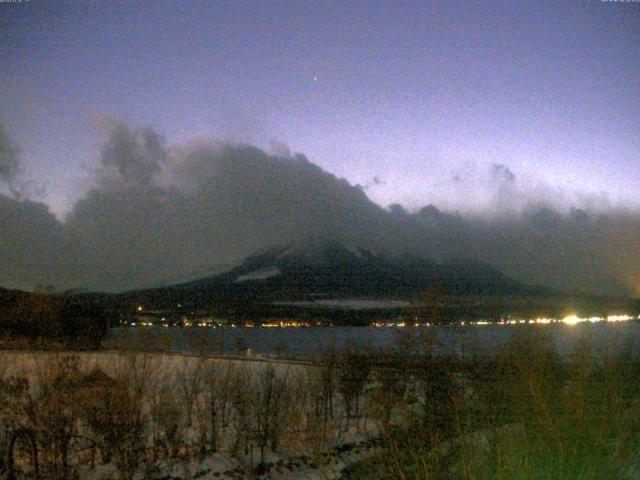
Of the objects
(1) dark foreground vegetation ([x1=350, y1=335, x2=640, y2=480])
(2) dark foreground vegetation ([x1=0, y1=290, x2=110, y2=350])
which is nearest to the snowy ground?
(1) dark foreground vegetation ([x1=350, y1=335, x2=640, y2=480])

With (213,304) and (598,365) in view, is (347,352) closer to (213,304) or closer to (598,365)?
(598,365)

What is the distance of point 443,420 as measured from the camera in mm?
10867

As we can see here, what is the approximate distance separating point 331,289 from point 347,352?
12924 cm

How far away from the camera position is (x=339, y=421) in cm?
1593

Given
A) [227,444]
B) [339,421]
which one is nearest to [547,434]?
[227,444]

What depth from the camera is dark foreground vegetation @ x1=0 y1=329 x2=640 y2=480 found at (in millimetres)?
5309

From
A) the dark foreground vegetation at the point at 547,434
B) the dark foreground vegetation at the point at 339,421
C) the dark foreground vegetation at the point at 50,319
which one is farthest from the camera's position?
the dark foreground vegetation at the point at 50,319

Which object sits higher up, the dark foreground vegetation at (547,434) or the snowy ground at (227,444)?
the dark foreground vegetation at (547,434)

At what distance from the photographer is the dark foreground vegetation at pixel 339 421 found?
209 inches

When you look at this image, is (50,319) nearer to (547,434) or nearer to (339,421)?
(339,421)

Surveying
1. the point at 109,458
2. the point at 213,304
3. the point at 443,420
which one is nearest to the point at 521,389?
the point at 443,420

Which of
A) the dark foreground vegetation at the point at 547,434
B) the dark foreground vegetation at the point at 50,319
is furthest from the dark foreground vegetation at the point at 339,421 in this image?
the dark foreground vegetation at the point at 50,319

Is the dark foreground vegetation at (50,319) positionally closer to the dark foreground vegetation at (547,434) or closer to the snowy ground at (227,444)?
the snowy ground at (227,444)

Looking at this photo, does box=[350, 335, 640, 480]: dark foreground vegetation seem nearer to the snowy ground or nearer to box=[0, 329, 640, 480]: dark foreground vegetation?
box=[0, 329, 640, 480]: dark foreground vegetation
